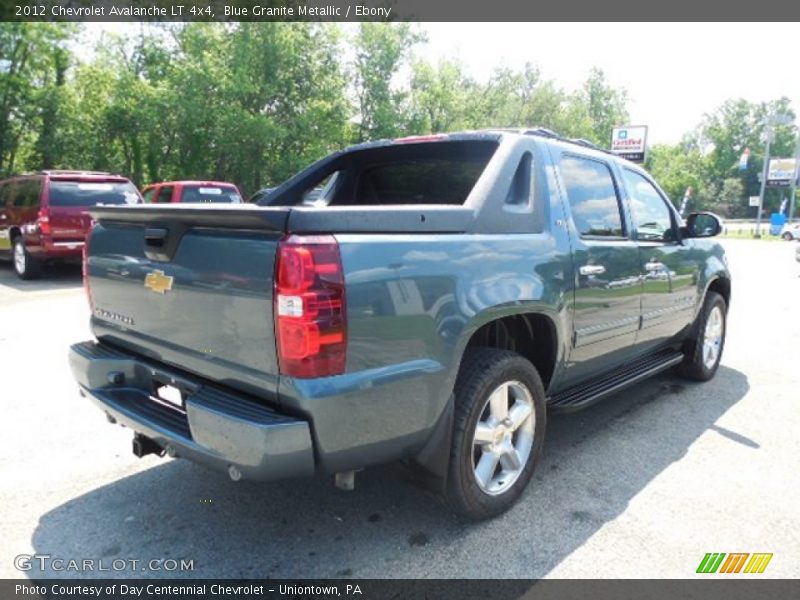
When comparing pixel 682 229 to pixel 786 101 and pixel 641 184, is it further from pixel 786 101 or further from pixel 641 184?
pixel 786 101

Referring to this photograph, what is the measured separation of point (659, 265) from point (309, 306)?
118 inches

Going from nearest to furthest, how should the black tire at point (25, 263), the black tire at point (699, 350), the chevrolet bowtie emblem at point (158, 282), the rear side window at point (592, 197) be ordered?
the chevrolet bowtie emblem at point (158, 282), the rear side window at point (592, 197), the black tire at point (699, 350), the black tire at point (25, 263)

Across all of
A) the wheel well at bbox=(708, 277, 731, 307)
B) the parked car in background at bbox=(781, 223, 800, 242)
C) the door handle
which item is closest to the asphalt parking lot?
the door handle

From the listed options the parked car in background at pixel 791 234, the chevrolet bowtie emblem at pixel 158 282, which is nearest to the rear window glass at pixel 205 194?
the chevrolet bowtie emblem at pixel 158 282

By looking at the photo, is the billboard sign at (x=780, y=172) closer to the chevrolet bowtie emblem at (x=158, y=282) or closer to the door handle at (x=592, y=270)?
the door handle at (x=592, y=270)

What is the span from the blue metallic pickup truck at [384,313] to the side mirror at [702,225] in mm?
912

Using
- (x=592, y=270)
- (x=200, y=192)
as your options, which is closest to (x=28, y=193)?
(x=200, y=192)

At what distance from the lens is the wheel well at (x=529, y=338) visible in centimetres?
313

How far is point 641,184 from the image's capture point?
4309 millimetres

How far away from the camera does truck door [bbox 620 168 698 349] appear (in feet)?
13.1

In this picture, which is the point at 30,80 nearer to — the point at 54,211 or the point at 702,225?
the point at 54,211

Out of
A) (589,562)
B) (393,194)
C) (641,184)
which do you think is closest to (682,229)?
(641,184)

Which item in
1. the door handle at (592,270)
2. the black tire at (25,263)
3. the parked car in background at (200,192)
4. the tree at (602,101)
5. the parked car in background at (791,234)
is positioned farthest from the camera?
the tree at (602,101)

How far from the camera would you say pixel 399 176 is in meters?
3.82
